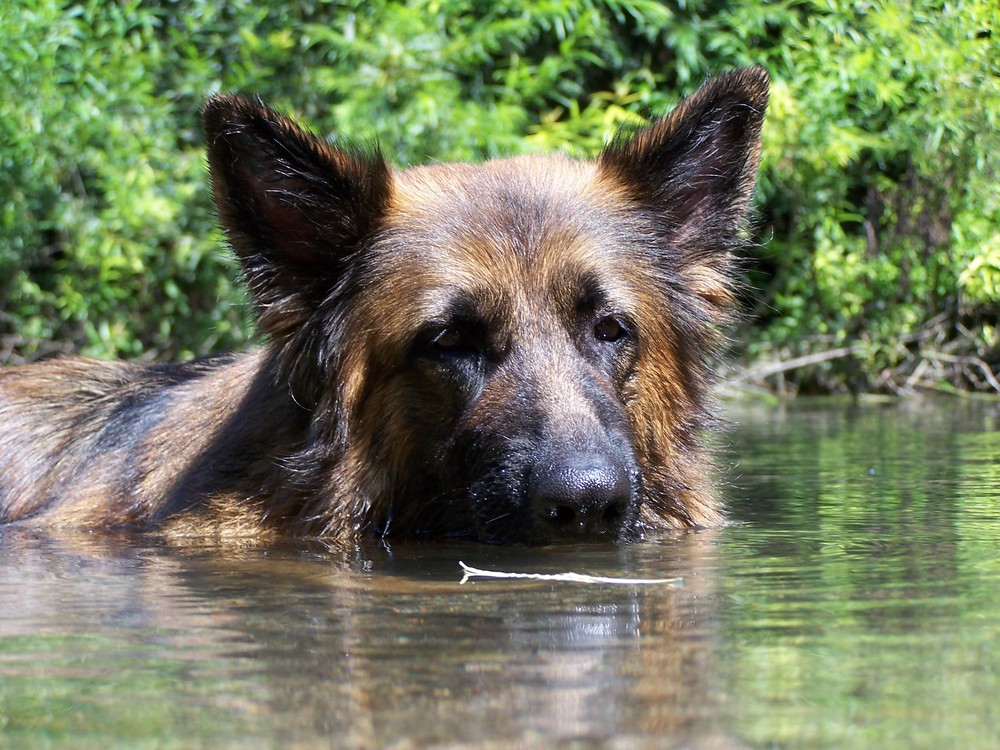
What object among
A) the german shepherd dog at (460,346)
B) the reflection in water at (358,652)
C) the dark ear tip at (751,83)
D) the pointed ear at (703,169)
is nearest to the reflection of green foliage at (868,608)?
the reflection in water at (358,652)

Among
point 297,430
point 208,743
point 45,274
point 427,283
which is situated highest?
point 45,274

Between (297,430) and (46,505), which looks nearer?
(297,430)

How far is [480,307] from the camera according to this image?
4.64 metres

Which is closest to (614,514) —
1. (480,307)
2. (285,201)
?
(480,307)

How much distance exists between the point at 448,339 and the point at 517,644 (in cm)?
225

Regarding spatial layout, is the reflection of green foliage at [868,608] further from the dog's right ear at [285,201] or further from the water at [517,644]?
the dog's right ear at [285,201]

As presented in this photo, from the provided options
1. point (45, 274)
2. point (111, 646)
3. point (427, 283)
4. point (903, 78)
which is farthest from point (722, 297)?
point (45, 274)

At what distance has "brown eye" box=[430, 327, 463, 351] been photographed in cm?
470

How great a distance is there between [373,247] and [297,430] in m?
0.77

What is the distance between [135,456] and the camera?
5.59 meters

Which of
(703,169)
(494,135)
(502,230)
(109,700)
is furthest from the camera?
(494,135)

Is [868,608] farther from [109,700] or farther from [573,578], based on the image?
[109,700]

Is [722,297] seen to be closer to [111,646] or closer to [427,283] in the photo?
[427,283]

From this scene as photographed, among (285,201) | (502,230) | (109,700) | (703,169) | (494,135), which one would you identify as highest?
(494,135)
